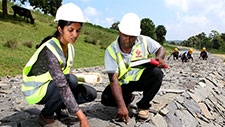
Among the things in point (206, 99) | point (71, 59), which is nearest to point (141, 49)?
point (71, 59)

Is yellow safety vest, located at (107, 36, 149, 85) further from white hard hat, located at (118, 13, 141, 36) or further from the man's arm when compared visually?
white hard hat, located at (118, 13, 141, 36)

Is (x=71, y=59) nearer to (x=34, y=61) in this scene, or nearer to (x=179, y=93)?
(x=34, y=61)

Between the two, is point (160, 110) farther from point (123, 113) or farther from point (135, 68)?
point (123, 113)

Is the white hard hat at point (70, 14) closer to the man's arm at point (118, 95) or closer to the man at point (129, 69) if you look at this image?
the man at point (129, 69)

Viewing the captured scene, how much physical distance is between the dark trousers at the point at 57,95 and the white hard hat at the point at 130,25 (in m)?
0.70

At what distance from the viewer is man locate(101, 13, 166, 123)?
3260 millimetres

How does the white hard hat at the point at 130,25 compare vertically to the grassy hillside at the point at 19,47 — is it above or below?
above

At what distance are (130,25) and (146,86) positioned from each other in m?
0.73

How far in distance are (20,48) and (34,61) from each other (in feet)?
34.7

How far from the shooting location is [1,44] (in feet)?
42.3

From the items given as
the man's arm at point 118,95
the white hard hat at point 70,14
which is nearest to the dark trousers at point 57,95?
the man's arm at point 118,95

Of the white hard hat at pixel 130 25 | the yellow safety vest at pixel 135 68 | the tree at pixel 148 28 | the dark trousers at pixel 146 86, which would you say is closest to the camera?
the white hard hat at pixel 130 25

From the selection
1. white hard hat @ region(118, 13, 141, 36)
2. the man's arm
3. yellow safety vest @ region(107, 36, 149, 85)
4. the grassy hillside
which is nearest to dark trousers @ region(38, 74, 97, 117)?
the man's arm

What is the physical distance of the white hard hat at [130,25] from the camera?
10.5 ft
